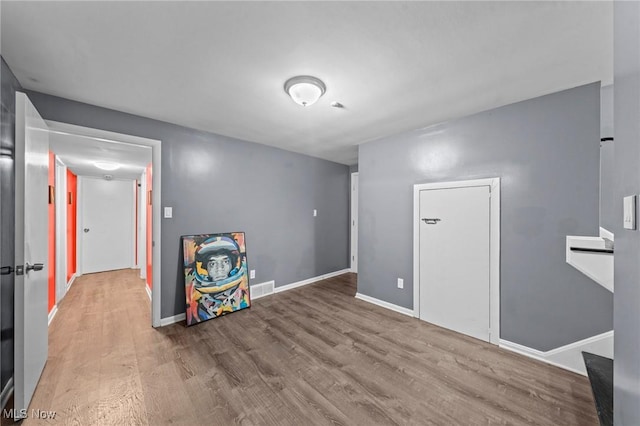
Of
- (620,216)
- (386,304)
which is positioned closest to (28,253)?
(620,216)

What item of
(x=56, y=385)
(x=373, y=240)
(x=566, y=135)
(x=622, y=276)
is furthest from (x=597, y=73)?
(x=56, y=385)

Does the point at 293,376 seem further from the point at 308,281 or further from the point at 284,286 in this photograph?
the point at 308,281

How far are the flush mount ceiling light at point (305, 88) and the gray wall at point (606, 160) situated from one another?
2.28 metres

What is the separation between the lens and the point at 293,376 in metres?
1.98

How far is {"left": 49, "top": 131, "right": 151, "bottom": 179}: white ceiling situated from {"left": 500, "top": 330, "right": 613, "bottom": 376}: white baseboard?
478 cm

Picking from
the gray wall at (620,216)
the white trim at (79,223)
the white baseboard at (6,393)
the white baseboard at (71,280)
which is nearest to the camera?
the gray wall at (620,216)

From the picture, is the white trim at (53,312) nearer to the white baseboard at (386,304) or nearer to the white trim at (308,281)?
the white trim at (308,281)

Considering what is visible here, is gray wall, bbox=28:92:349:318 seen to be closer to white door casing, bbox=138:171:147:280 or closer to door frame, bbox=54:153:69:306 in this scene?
white door casing, bbox=138:171:147:280

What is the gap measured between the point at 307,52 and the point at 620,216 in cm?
181

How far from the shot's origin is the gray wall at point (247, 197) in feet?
9.55

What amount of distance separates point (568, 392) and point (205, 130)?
14.4ft

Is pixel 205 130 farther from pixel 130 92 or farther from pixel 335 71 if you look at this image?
pixel 335 71

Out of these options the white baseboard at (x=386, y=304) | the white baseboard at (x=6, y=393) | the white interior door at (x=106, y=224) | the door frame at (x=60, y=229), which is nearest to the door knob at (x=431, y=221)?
the white baseboard at (x=386, y=304)

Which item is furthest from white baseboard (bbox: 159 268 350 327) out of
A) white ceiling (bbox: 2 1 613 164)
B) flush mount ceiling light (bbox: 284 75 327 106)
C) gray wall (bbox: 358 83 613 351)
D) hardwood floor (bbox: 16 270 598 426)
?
flush mount ceiling light (bbox: 284 75 327 106)
